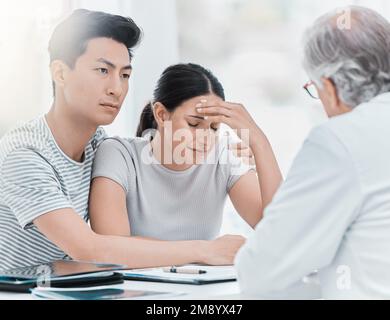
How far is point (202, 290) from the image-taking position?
4.65 ft

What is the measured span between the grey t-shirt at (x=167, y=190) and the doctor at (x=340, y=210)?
90 cm

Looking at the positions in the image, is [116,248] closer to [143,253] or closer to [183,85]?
[143,253]

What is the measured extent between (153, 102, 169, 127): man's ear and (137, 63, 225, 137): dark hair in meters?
0.01

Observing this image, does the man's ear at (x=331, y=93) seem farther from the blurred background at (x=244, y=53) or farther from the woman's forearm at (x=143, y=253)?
the blurred background at (x=244, y=53)

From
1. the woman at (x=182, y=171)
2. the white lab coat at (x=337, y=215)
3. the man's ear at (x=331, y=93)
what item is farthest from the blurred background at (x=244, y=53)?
the white lab coat at (x=337, y=215)

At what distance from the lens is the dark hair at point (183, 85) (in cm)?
215

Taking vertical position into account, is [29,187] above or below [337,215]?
above

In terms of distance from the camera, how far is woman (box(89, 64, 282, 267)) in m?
2.05

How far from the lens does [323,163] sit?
45.4 inches

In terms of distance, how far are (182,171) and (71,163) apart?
371 millimetres

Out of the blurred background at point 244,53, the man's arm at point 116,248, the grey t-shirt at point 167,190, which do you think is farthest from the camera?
the blurred background at point 244,53

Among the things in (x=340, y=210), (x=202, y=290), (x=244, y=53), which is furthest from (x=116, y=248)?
(x=244, y=53)
